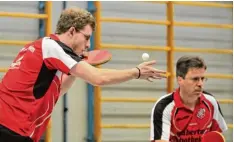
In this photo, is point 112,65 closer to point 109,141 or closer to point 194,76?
point 109,141

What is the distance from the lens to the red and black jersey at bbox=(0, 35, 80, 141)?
297 cm

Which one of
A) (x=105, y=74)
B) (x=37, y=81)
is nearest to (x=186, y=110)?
(x=105, y=74)

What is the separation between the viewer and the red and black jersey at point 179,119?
14.0 feet

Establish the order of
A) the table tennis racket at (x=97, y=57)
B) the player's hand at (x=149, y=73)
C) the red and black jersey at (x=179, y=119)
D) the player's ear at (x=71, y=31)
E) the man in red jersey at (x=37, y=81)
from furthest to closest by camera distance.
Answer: the red and black jersey at (x=179, y=119) < the table tennis racket at (x=97, y=57) < the player's ear at (x=71, y=31) < the man in red jersey at (x=37, y=81) < the player's hand at (x=149, y=73)

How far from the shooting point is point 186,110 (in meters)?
4.37

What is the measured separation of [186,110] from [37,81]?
1.79m

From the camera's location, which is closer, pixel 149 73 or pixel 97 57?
pixel 149 73

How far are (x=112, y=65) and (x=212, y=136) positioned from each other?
80.6 inches

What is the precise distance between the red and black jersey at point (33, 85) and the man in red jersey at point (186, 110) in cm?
149

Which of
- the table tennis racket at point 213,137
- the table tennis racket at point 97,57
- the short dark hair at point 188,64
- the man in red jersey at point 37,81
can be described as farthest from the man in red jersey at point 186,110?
the man in red jersey at point 37,81

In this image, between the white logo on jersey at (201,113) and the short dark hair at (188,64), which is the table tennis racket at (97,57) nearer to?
the short dark hair at (188,64)

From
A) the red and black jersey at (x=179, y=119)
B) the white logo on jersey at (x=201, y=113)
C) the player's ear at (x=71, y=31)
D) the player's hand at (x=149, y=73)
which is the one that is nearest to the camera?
the player's hand at (x=149, y=73)

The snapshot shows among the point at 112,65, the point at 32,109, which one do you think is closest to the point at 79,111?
the point at 112,65

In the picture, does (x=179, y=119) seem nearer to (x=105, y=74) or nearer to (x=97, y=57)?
(x=97, y=57)
